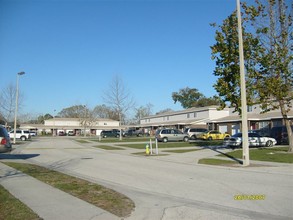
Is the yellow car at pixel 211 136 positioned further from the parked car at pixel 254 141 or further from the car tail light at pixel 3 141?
the car tail light at pixel 3 141

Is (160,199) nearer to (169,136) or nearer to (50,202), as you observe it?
(50,202)

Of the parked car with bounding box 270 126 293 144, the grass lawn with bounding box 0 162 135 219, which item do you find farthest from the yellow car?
the grass lawn with bounding box 0 162 135 219

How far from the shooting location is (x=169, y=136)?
4525 cm

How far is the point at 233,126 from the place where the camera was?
173ft

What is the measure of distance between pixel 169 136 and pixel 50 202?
1484 inches

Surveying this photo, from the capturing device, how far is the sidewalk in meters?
6.79

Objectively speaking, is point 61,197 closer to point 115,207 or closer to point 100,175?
point 115,207

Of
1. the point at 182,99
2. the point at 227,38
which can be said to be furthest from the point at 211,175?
the point at 182,99

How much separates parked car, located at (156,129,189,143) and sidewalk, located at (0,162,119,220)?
3406 cm

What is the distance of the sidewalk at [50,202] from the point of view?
679 cm

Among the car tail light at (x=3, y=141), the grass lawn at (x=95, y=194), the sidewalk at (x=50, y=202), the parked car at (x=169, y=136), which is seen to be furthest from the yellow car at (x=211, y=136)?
the sidewalk at (x=50, y=202)

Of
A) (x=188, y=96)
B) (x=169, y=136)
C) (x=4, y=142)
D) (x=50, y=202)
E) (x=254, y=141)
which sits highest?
(x=188, y=96)

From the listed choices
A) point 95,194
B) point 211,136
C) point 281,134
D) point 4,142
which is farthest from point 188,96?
point 95,194

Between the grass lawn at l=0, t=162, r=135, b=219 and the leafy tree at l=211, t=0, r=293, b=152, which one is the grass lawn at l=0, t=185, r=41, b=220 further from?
the leafy tree at l=211, t=0, r=293, b=152
